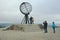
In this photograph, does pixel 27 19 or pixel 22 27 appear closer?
pixel 22 27

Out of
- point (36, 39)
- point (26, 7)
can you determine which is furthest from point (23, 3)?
point (36, 39)

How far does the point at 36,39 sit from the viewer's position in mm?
16750

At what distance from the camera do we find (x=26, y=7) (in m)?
33.8

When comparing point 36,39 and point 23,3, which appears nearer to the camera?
point 36,39

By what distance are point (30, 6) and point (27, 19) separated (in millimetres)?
2084

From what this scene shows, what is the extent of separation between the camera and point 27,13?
3434cm

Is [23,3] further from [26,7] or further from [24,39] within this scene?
[24,39]

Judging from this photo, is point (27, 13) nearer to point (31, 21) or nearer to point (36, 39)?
point (31, 21)

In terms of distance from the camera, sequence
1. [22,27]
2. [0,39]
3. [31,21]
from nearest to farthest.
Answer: [0,39] → [22,27] → [31,21]

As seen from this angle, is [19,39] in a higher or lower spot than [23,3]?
lower

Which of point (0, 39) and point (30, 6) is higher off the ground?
point (30, 6)

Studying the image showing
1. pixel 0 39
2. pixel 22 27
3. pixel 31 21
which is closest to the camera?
pixel 0 39

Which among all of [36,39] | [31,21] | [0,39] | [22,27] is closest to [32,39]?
[36,39]

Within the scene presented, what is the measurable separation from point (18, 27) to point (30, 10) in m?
5.75
